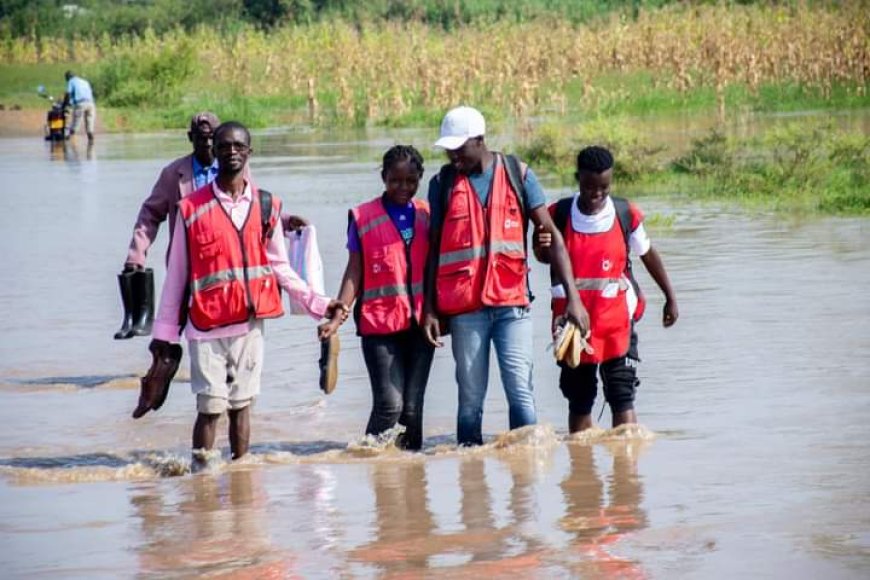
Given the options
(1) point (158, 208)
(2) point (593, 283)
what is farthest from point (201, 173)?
(2) point (593, 283)

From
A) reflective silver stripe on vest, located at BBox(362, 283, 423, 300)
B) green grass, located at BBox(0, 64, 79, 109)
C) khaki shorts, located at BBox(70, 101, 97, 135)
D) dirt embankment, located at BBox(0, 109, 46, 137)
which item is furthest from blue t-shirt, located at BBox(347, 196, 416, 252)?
green grass, located at BBox(0, 64, 79, 109)

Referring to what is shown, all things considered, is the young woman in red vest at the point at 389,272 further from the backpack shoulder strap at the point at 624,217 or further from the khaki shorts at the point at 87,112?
the khaki shorts at the point at 87,112

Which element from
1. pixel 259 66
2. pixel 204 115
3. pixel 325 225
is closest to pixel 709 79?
pixel 259 66

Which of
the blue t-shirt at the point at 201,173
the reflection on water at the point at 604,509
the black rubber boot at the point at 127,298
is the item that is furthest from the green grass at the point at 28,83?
the reflection on water at the point at 604,509

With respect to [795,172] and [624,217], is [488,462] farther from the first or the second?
[795,172]

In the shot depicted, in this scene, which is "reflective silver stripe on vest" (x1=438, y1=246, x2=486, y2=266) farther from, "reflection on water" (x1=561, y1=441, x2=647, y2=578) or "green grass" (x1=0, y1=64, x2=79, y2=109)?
"green grass" (x1=0, y1=64, x2=79, y2=109)

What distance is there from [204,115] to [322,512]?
8.90 ft

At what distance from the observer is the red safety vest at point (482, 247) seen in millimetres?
7777

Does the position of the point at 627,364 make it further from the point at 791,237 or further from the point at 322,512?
the point at 791,237

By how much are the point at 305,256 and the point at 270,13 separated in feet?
168

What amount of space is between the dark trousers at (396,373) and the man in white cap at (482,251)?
213 millimetres

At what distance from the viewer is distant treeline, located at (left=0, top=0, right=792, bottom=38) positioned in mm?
51406

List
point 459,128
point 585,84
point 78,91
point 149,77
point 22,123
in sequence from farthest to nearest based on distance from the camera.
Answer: point 149,77 → point 22,123 → point 78,91 → point 585,84 → point 459,128

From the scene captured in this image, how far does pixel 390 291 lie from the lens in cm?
804
